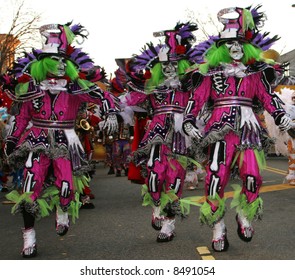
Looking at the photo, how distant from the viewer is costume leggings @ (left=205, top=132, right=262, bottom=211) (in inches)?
220

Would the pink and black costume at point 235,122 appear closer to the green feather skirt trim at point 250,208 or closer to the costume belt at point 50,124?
the green feather skirt trim at point 250,208

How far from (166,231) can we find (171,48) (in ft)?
6.88

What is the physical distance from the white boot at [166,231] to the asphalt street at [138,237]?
8 centimetres

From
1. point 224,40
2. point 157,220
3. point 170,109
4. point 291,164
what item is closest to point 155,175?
point 157,220

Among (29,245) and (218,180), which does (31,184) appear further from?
(218,180)

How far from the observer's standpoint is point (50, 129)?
234 inches

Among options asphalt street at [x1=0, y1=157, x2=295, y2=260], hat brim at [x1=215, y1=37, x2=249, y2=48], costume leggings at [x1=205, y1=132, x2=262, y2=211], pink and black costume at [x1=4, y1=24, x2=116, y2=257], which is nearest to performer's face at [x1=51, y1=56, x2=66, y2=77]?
pink and black costume at [x1=4, y1=24, x2=116, y2=257]

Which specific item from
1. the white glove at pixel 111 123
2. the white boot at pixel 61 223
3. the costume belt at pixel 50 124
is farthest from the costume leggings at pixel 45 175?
the white glove at pixel 111 123

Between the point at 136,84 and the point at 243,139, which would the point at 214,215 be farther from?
the point at 136,84

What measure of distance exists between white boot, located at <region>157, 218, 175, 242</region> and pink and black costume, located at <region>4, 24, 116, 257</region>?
102 cm

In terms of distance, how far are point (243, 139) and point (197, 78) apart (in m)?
0.80

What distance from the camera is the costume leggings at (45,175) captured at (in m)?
5.79

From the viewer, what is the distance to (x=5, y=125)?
423 inches

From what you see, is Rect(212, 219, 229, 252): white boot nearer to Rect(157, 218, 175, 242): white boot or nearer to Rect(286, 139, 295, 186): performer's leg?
Rect(157, 218, 175, 242): white boot
